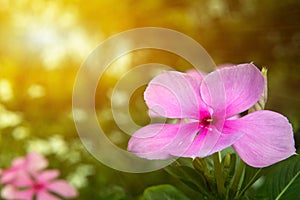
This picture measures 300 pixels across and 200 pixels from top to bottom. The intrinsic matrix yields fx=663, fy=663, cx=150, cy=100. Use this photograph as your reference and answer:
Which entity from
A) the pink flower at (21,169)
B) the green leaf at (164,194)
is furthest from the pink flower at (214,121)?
the pink flower at (21,169)

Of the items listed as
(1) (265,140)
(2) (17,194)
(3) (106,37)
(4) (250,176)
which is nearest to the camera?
(1) (265,140)

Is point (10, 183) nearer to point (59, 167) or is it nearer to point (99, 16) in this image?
point (59, 167)

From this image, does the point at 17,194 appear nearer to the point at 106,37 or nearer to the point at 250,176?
the point at 250,176

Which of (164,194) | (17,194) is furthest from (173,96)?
(17,194)

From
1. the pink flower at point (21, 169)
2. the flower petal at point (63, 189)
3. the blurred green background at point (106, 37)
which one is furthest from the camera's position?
the blurred green background at point (106, 37)

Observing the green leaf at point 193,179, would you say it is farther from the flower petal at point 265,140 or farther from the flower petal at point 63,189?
the flower petal at point 63,189

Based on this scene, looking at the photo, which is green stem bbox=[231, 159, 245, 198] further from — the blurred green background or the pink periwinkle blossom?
the blurred green background
